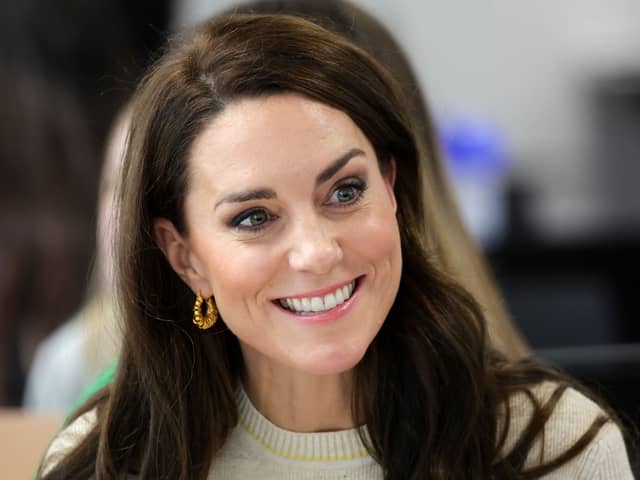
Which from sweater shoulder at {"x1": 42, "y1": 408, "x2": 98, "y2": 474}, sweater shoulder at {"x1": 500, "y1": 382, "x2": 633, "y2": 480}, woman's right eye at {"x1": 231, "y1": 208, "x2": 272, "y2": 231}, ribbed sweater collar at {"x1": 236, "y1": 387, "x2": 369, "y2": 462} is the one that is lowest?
sweater shoulder at {"x1": 500, "y1": 382, "x2": 633, "y2": 480}

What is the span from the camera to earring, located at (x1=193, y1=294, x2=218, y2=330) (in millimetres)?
1595

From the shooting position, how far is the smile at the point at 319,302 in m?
1.48

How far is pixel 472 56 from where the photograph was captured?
5.29 meters

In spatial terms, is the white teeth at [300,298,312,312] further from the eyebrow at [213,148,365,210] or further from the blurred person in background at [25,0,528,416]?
the blurred person in background at [25,0,528,416]

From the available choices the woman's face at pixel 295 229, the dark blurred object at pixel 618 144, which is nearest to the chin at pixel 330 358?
the woman's face at pixel 295 229

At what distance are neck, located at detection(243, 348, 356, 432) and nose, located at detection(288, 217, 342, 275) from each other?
0.76 ft

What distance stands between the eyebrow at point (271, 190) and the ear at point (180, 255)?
116mm

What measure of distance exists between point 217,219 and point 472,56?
13.0 feet

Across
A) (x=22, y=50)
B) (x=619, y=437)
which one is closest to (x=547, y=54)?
(x=22, y=50)

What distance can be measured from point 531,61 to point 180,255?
391 centimetres

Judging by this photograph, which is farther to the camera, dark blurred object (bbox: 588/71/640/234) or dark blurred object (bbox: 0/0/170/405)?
dark blurred object (bbox: 588/71/640/234)

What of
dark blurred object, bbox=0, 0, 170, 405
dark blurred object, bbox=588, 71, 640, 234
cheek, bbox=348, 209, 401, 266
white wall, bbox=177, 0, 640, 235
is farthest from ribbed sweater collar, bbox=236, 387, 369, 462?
white wall, bbox=177, 0, 640, 235

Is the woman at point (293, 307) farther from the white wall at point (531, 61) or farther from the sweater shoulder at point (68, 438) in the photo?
the white wall at point (531, 61)

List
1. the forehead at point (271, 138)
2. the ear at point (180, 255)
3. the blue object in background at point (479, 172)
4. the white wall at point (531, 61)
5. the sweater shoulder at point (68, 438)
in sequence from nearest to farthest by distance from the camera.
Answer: the forehead at point (271, 138)
the ear at point (180, 255)
the sweater shoulder at point (68, 438)
the blue object in background at point (479, 172)
the white wall at point (531, 61)
